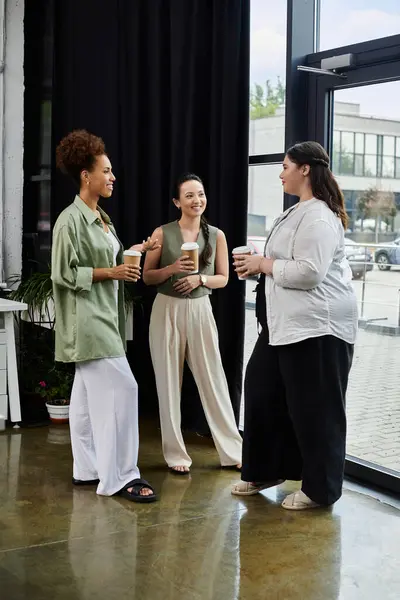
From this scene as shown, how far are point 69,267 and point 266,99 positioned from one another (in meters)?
1.68

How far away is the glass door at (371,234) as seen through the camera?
4.31m

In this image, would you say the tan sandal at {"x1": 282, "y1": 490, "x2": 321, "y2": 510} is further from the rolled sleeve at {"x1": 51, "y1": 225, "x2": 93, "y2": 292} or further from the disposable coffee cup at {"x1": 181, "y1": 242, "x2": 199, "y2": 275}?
the rolled sleeve at {"x1": 51, "y1": 225, "x2": 93, "y2": 292}

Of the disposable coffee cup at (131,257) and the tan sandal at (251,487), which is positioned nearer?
the disposable coffee cup at (131,257)

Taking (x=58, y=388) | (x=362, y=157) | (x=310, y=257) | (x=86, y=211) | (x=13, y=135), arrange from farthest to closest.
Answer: (x=13, y=135)
(x=58, y=388)
(x=362, y=157)
(x=86, y=211)
(x=310, y=257)

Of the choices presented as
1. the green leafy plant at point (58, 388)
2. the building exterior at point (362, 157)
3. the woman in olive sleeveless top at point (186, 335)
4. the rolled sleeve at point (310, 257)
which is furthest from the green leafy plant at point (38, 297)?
the rolled sleeve at point (310, 257)

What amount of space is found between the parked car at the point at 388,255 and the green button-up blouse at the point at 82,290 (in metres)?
1.30

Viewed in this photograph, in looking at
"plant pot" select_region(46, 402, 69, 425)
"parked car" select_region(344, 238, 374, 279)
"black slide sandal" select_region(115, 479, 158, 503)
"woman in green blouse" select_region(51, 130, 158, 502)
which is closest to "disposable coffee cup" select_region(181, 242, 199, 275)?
"woman in green blouse" select_region(51, 130, 158, 502)

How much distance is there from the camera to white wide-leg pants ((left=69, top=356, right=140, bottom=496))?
4.12 m

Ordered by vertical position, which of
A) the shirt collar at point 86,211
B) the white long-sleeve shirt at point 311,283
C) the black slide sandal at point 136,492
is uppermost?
the shirt collar at point 86,211

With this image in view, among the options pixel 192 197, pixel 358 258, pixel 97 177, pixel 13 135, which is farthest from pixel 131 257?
pixel 13 135

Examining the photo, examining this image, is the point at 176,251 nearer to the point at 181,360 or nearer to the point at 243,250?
the point at 181,360

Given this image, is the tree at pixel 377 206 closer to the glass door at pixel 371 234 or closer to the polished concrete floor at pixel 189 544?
the glass door at pixel 371 234

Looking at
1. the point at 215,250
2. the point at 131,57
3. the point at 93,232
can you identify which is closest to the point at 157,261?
the point at 215,250

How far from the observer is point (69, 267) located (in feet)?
13.4
